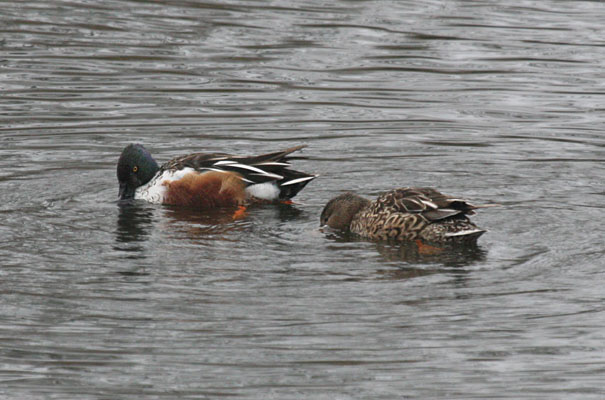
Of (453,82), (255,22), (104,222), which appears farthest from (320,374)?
(255,22)

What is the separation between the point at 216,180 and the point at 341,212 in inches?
63.1

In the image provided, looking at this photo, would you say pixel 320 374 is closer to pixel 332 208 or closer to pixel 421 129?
pixel 332 208

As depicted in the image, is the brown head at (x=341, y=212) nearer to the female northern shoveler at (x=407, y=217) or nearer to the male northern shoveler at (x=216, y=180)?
the female northern shoveler at (x=407, y=217)

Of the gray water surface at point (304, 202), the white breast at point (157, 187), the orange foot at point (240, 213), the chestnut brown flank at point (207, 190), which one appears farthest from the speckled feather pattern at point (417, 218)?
the white breast at point (157, 187)

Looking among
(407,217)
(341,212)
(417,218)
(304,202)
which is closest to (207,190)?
(304,202)

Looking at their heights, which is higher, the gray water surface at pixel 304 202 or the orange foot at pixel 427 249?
the gray water surface at pixel 304 202

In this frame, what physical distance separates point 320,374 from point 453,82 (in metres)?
9.96

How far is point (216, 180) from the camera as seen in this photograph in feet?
37.0

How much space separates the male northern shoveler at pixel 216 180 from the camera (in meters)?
11.3

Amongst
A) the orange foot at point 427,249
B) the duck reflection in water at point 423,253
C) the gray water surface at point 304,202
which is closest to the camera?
the gray water surface at point 304,202

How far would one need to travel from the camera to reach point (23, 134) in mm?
13453

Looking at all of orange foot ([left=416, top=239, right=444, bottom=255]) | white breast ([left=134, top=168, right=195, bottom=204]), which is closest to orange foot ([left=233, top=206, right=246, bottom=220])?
white breast ([left=134, top=168, right=195, bottom=204])

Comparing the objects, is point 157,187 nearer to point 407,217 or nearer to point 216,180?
point 216,180

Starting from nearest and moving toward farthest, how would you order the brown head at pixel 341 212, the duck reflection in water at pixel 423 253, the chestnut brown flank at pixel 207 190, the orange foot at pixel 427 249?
the duck reflection in water at pixel 423 253
the orange foot at pixel 427 249
the brown head at pixel 341 212
the chestnut brown flank at pixel 207 190
